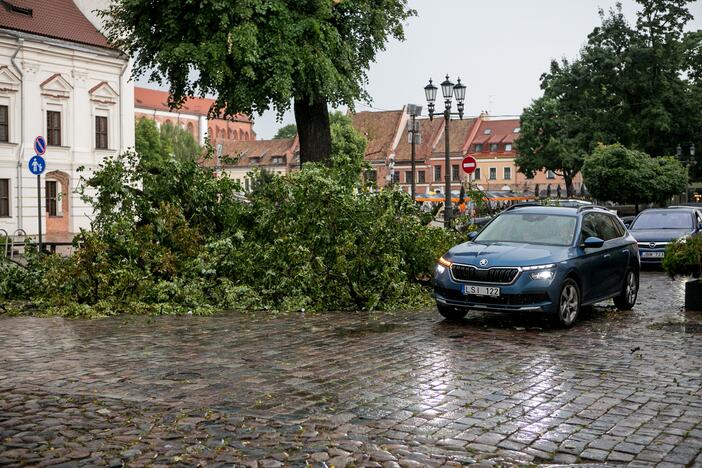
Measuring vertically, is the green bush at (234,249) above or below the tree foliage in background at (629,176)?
below

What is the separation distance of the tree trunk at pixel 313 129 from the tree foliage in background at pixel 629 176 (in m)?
28.5

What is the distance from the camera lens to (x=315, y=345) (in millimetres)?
10078

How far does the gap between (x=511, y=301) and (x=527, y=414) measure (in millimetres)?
4579

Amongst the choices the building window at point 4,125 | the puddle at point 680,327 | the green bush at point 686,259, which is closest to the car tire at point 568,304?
the puddle at point 680,327

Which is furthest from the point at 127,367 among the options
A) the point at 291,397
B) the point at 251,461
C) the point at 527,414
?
the point at 527,414

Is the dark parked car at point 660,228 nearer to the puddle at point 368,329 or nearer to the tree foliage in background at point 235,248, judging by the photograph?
the tree foliage in background at point 235,248

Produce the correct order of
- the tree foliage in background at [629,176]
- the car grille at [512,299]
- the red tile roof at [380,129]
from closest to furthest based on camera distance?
the car grille at [512,299]
the tree foliage in background at [629,176]
the red tile roof at [380,129]

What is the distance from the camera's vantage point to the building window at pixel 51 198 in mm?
40594

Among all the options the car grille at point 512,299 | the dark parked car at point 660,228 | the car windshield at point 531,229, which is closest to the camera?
the car grille at point 512,299

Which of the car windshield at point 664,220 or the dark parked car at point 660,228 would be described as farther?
the car windshield at point 664,220

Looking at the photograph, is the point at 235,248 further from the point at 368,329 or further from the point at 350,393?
the point at 350,393

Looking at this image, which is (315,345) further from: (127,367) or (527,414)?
(527,414)

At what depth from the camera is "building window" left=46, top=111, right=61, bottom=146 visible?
133 feet

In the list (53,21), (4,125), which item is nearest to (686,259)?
(4,125)
